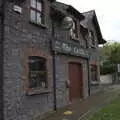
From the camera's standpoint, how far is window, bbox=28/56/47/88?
40.9ft

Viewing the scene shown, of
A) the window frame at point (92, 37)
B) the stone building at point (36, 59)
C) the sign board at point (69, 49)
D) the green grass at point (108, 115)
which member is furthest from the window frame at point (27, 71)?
the window frame at point (92, 37)

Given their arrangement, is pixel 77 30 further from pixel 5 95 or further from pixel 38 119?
pixel 5 95

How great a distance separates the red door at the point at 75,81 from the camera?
55.3ft

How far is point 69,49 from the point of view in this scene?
52.9 feet

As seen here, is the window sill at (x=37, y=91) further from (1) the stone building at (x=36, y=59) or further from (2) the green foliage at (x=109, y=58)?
(2) the green foliage at (x=109, y=58)

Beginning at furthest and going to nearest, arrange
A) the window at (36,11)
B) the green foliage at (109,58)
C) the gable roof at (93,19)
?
1. the green foliage at (109,58)
2. the gable roof at (93,19)
3. the window at (36,11)

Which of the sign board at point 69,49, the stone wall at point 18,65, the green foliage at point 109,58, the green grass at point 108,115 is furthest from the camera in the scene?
the green foliage at point 109,58

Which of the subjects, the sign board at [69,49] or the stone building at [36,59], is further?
the sign board at [69,49]

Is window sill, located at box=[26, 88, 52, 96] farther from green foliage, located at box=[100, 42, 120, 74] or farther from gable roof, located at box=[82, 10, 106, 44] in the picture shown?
green foliage, located at box=[100, 42, 120, 74]

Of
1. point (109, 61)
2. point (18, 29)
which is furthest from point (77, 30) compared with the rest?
point (109, 61)

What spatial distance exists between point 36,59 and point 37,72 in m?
0.62

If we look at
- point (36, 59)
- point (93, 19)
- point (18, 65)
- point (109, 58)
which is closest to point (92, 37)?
point (93, 19)

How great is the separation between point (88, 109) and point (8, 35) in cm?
608

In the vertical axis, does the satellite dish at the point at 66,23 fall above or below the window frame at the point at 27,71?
above
